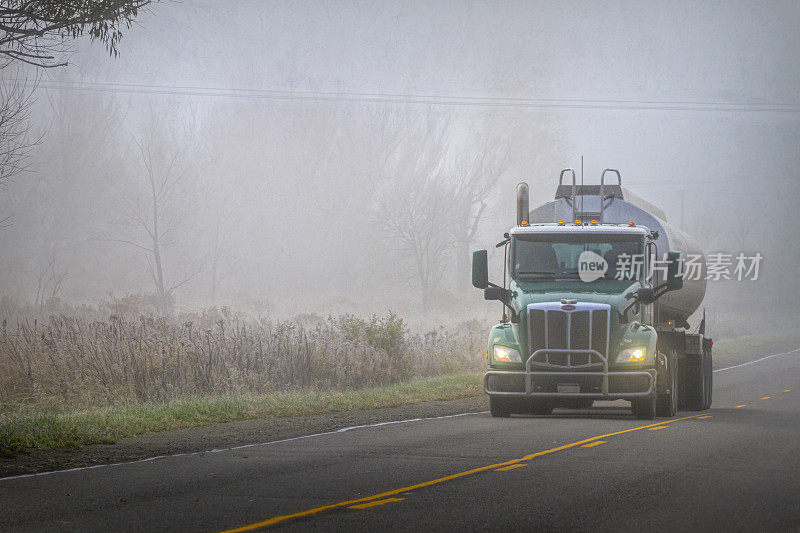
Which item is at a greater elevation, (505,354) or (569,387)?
Answer: (505,354)

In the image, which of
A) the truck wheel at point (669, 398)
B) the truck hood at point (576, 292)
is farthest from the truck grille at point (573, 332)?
the truck wheel at point (669, 398)

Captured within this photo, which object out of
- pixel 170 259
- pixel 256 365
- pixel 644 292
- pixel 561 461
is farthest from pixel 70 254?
pixel 561 461

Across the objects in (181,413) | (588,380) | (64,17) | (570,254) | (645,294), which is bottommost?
(181,413)

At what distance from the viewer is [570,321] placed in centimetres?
1773

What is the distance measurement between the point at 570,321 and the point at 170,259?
2252 inches

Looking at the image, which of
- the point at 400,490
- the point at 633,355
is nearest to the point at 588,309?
the point at 633,355

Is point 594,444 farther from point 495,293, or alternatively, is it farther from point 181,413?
point 181,413

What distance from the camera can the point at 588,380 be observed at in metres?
17.6

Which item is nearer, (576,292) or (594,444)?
(594,444)

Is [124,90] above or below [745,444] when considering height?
above

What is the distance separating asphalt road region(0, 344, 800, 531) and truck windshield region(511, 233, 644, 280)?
10.2ft

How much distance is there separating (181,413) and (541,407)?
6.42 metres

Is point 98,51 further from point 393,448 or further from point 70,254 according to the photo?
point 393,448

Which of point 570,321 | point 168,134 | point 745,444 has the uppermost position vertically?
point 168,134
